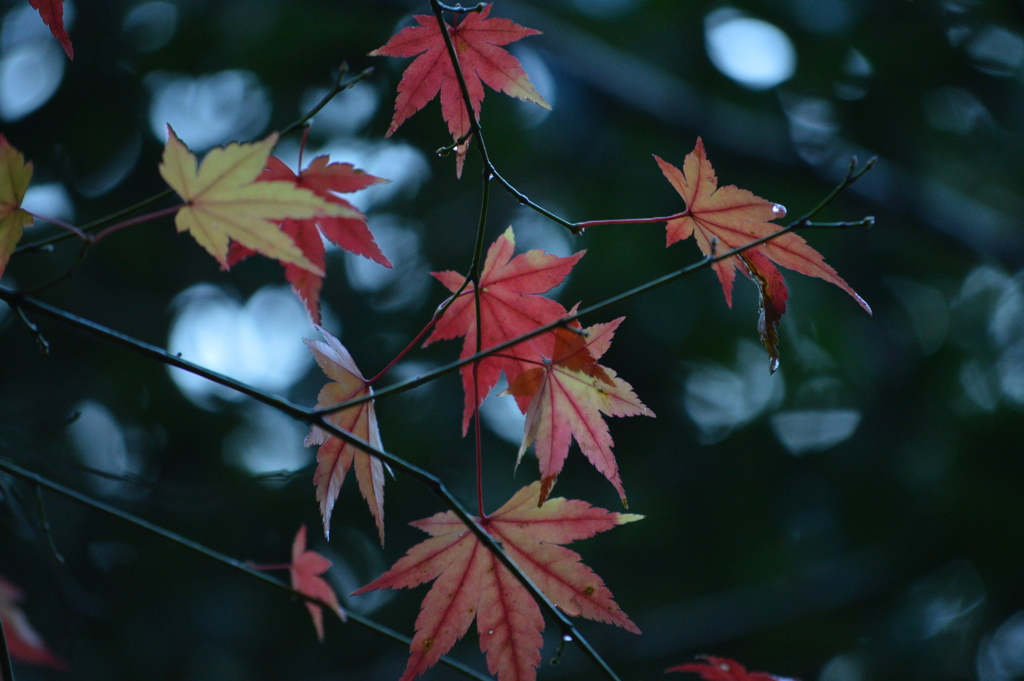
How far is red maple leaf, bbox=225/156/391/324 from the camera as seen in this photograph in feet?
2.51

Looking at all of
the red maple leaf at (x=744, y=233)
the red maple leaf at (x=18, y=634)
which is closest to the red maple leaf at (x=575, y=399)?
the red maple leaf at (x=744, y=233)

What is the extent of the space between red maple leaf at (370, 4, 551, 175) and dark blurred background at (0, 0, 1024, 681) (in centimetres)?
207

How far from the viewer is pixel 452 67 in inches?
32.7

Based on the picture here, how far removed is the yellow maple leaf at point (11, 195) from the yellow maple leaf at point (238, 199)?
0.13m

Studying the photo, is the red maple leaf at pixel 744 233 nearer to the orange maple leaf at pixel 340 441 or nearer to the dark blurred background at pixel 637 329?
the orange maple leaf at pixel 340 441

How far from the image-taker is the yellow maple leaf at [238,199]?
543mm

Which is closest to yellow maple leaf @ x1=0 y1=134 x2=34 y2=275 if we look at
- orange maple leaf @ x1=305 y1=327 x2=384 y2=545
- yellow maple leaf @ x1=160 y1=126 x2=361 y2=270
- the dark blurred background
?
yellow maple leaf @ x1=160 y1=126 x2=361 y2=270

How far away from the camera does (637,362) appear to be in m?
3.39

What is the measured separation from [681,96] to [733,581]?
2.28 meters

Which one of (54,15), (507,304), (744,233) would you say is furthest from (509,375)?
(54,15)

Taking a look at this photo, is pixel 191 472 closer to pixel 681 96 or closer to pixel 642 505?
pixel 642 505

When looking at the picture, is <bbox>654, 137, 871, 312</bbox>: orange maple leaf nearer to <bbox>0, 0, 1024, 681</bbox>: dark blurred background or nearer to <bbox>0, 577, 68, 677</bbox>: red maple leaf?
<bbox>0, 577, 68, 677</bbox>: red maple leaf

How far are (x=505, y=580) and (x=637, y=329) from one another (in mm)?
2731

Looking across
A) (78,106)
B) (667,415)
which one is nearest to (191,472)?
(78,106)
